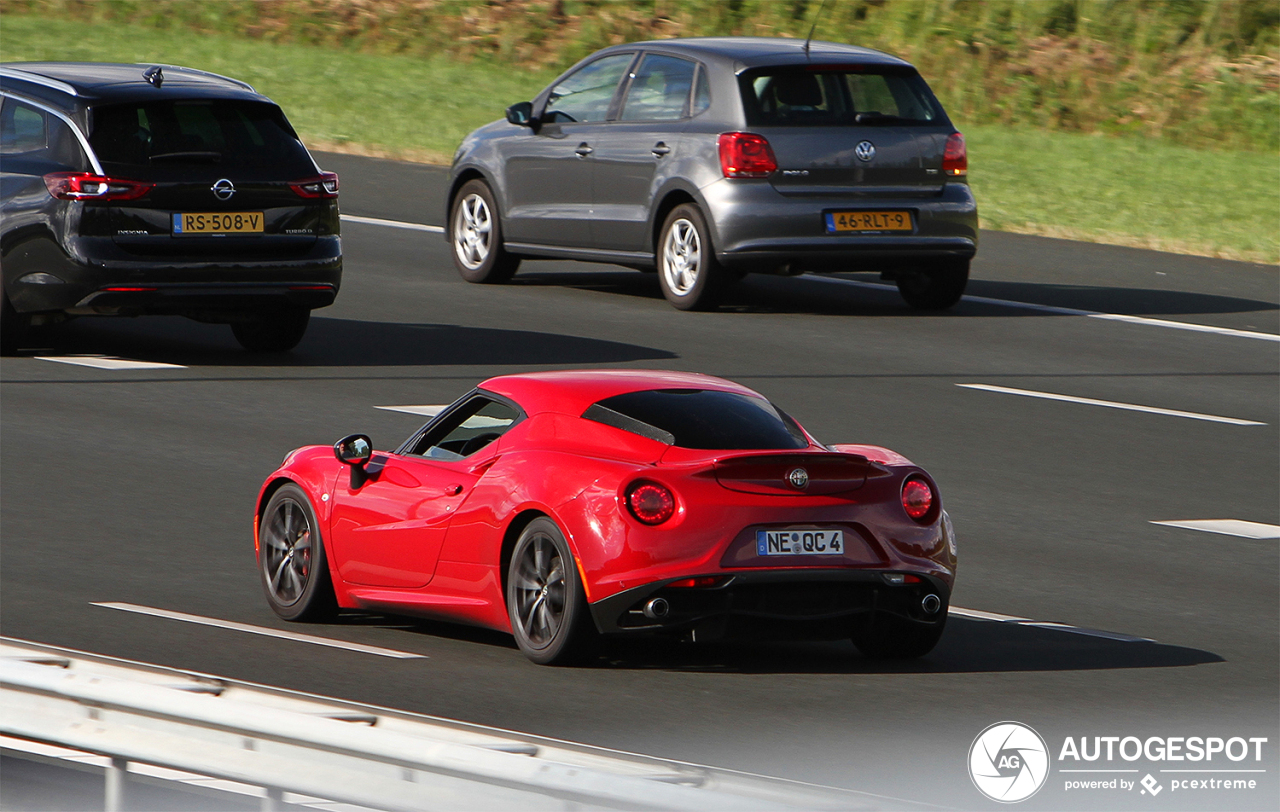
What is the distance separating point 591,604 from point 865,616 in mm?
979

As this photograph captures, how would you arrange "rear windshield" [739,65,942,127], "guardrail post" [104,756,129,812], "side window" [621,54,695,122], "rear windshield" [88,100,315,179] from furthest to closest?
"side window" [621,54,695,122]
"rear windshield" [739,65,942,127]
"rear windshield" [88,100,315,179]
"guardrail post" [104,756,129,812]

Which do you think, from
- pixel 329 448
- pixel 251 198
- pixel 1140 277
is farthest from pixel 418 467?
pixel 1140 277

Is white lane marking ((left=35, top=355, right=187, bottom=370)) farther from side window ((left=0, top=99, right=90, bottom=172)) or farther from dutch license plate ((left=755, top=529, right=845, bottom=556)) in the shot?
dutch license plate ((left=755, top=529, right=845, bottom=556))

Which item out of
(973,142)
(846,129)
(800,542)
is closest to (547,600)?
(800,542)

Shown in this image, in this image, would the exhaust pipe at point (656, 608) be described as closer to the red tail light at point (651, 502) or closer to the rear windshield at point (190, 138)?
the red tail light at point (651, 502)

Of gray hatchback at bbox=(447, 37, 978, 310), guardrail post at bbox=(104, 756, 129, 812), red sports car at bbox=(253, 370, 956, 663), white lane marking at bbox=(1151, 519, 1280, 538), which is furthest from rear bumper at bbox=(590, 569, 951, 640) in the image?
gray hatchback at bbox=(447, 37, 978, 310)

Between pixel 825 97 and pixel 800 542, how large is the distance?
9.91 meters

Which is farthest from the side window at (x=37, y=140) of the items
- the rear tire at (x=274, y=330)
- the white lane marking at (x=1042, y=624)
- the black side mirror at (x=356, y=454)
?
the white lane marking at (x=1042, y=624)

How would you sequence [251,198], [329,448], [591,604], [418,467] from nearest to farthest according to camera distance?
[591,604] < [418,467] < [329,448] < [251,198]

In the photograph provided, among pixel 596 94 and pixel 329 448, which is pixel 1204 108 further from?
pixel 329 448

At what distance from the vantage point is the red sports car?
8016 mm

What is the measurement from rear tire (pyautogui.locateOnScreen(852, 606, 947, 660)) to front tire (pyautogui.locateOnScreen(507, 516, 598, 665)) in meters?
1.04

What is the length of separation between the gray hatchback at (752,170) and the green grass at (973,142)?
231 inches

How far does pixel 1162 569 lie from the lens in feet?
33.7
